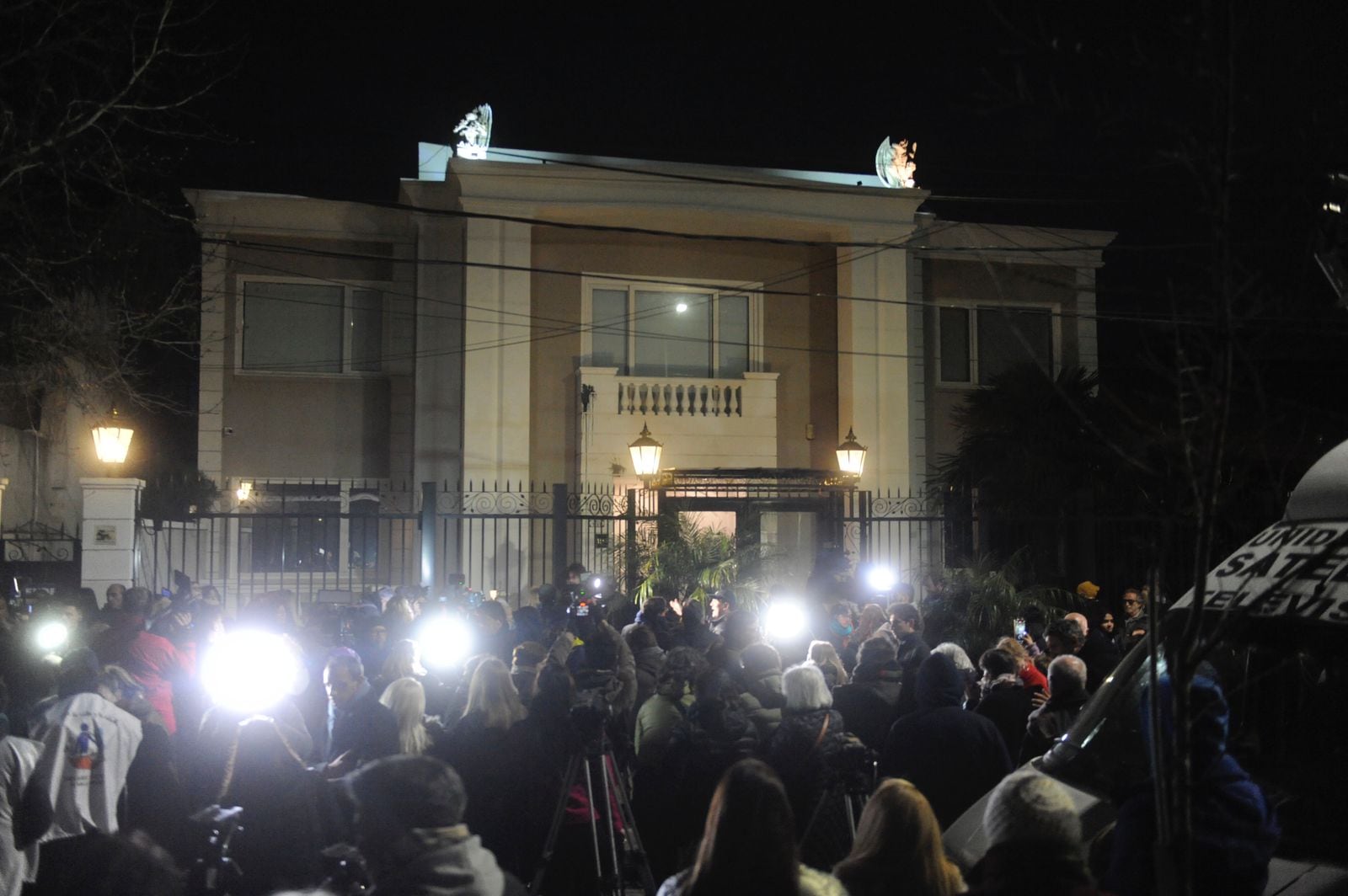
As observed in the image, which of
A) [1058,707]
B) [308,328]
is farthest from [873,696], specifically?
[308,328]

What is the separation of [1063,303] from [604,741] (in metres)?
18.7

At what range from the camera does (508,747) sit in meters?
6.54

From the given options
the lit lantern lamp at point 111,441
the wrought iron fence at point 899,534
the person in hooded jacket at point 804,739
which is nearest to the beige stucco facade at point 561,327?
the wrought iron fence at point 899,534

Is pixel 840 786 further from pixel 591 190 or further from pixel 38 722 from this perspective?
pixel 591 190

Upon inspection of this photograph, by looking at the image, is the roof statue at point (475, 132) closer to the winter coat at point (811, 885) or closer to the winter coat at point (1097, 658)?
the winter coat at point (1097, 658)

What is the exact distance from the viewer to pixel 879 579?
16297mm

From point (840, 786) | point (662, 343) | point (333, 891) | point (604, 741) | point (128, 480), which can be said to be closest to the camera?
point (333, 891)

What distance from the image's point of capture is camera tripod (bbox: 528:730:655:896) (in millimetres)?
6598

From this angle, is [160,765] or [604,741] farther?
[604,741]

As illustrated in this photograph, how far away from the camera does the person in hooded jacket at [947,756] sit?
627 cm

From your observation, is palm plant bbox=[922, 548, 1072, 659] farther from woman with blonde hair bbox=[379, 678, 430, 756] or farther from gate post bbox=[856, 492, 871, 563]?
woman with blonde hair bbox=[379, 678, 430, 756]

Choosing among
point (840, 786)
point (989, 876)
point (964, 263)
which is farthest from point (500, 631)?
point (964, 263)

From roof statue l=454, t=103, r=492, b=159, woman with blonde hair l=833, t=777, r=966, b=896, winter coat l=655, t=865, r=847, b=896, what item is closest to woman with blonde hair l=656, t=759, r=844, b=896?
winter coat l=655, t=865, r=847, b=896

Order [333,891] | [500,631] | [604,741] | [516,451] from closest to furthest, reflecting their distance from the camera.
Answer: [333,891]
[604,741]
[500,631]
[516,451]
